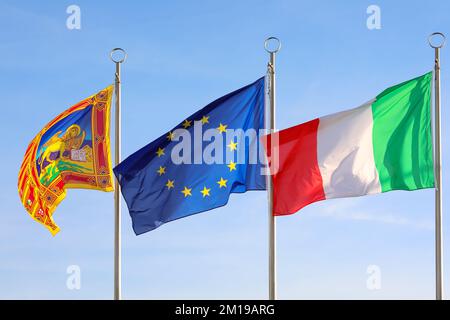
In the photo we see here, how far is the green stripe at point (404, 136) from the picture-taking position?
65.0 feet

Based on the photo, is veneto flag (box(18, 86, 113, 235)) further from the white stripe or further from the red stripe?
the white stripe

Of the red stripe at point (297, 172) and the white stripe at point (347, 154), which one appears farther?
the red stripe at point (297, 172)

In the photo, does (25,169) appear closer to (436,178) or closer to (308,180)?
(308,180)

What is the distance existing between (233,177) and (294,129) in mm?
1828

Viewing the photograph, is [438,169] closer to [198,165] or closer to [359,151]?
[359,151]

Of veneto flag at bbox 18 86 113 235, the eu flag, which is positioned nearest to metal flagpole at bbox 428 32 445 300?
the eu flag

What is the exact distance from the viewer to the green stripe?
19.8 meters

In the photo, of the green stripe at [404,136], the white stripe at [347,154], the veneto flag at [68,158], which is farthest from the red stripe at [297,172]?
the veneto flag at [68,158]

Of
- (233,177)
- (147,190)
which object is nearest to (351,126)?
(233,177)

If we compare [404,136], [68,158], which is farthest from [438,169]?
[68,158]

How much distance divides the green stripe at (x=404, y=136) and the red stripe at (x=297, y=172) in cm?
144

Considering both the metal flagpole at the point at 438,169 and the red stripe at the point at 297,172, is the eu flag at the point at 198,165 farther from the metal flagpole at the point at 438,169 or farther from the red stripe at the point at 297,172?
the metal flagpole at the point at 438,169

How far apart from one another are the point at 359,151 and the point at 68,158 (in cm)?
721

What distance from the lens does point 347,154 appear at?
20.1 meters
